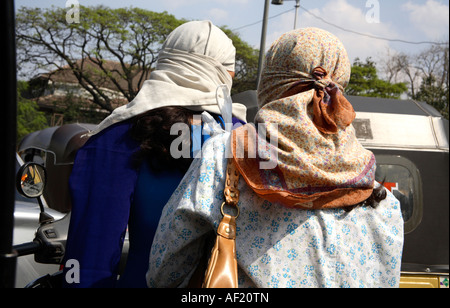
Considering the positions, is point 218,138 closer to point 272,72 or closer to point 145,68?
point 272,72

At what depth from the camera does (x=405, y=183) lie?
5188 mm

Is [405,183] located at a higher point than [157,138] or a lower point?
lower

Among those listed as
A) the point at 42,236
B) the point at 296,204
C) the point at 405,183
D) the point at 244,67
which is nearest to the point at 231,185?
the point at 296,204

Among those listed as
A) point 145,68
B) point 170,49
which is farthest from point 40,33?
point 170,49

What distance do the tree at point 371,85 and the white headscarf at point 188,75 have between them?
21.4 metres

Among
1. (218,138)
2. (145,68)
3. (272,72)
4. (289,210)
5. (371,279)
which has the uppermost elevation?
(145,68)

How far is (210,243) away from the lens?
1545mm

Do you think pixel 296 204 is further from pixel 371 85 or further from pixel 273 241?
pixel 371 85

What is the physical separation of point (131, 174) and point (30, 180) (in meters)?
0.71

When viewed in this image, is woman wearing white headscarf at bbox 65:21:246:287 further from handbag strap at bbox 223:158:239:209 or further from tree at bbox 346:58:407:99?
tree at bbox 346:58:407:99

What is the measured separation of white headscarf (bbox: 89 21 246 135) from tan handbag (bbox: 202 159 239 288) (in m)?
0.50

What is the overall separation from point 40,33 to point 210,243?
19.3m
